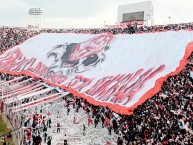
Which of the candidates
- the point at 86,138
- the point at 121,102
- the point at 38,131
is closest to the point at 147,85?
the point at 121,102

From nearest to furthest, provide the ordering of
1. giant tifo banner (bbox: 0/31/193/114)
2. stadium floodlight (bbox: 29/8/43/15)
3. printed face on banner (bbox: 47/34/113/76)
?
giant tifo banner (bbox: 0/31/193/114)
printed face on banner (bbox: 47/34/113/76)
stadium floodlight (bbox: 29/8/43/15)

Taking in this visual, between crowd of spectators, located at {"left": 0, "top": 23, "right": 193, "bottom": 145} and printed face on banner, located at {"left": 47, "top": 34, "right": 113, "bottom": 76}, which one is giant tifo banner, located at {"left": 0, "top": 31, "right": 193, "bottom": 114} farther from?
crowd of spectators, located at {"left": 0, "top": 23, "right": 193, "bottom": 145}

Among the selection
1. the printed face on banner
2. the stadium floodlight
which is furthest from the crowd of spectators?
the stadium floodlight

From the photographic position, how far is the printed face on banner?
28.9 m

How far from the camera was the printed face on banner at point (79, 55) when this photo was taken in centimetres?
2889

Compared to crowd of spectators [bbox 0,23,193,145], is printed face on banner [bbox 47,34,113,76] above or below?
above

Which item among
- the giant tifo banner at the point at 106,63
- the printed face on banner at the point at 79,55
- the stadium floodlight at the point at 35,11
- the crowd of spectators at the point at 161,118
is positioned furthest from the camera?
the stadium floodlight at the point at 35,11

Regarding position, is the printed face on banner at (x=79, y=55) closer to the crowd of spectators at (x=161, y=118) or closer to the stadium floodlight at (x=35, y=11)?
the crowd of spectators at (x=161, y=118)

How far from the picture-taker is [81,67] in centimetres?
2912

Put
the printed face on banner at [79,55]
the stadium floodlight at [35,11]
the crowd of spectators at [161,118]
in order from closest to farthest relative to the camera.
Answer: the crowd of spectators at [161,118] → the printed face on banner at [79,55] → the stadium floodlight at [35,11]

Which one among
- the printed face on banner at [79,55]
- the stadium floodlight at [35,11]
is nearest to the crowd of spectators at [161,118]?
the printed face on banner at [79,55]

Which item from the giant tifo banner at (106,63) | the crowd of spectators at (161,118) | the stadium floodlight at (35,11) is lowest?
the crowd of spectators at (161,118)

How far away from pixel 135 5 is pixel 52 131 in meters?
44.8

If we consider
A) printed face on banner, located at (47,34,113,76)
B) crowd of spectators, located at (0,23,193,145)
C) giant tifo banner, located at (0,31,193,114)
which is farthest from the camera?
printed face on banner, located at (47,34,113,76)
